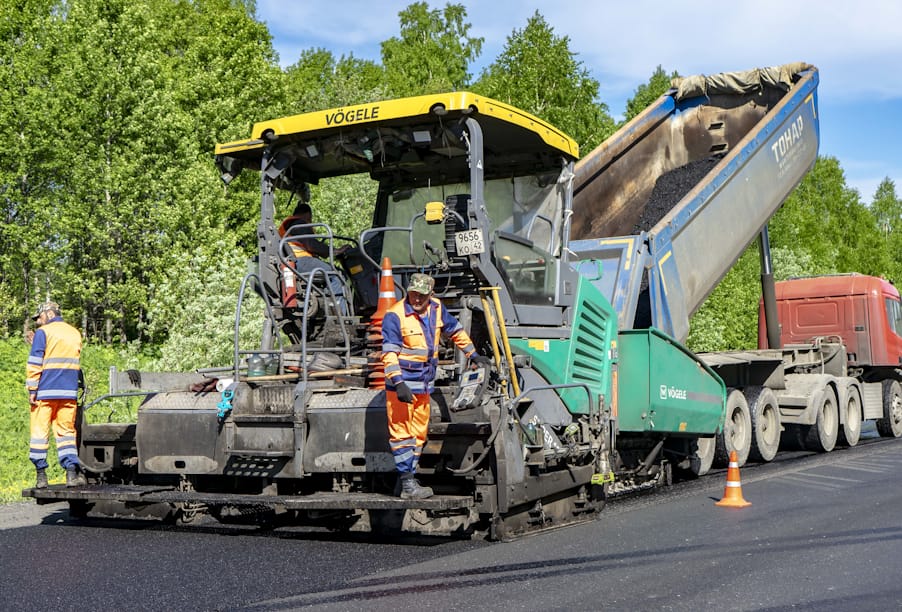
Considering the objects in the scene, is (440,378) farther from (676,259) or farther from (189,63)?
(189,63)

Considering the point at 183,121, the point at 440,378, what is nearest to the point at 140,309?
the point at 183,121

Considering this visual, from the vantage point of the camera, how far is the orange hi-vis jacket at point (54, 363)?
6.77 meters

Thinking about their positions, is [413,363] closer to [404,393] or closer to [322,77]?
[404,393]

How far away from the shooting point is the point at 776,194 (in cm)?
1113

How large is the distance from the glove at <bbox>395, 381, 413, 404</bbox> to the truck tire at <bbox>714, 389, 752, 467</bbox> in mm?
5820

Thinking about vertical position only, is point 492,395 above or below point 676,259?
below

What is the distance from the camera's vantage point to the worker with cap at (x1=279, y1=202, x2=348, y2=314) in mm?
6719

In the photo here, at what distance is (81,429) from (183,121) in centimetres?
1627

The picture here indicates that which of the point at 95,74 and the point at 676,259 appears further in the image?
the point at 95,74

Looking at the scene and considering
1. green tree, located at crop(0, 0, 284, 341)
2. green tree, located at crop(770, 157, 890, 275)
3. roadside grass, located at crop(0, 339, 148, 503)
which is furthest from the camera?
green tree, located at crop(770, 157, 890, 275)

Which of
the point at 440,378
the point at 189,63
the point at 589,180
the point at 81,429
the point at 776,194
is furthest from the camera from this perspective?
the point at 189,63

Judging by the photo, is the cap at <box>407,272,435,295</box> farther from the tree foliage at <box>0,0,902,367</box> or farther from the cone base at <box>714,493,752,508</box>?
the tree foliage at <box>0,0,902,367</box>

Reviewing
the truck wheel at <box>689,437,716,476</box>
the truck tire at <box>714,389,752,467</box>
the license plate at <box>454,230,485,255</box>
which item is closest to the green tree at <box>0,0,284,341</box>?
the truck tire at <box>714,389,752,467</box>

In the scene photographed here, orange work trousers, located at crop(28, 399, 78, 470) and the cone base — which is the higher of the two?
orange work trousers, located at crop(28, 399, 78, 470)
